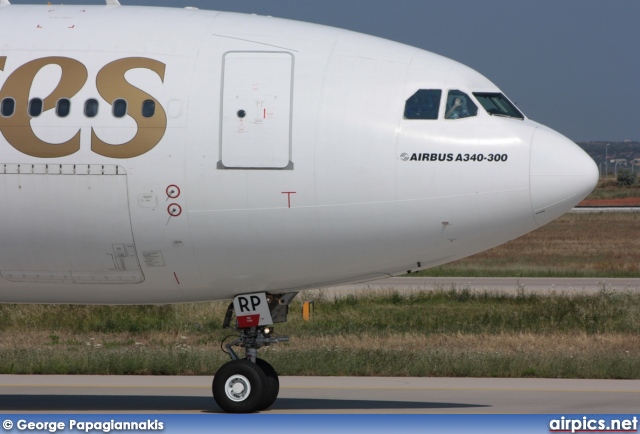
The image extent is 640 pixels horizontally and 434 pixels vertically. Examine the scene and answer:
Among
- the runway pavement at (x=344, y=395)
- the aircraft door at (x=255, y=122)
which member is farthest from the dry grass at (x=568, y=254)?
the aircraft door at (x=255, y=122)

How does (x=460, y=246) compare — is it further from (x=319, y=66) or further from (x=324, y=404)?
(x=324, y=404)

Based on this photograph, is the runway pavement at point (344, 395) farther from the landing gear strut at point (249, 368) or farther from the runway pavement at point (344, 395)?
the landing gear strut at point (249, 368)

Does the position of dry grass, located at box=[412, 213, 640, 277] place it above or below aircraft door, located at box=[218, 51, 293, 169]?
below

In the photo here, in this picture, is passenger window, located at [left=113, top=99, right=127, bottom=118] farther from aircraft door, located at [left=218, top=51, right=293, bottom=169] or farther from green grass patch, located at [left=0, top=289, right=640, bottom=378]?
green grass patch, located at [left=0, top=289, right=640, bottom=378]

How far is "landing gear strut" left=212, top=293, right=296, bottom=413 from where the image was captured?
13.4 m

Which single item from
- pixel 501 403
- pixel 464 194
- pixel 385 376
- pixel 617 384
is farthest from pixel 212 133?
pixel 617 384

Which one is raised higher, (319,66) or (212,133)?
(319,66)

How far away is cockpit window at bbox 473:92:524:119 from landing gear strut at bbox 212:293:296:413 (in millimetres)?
3474

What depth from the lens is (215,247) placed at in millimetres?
12875

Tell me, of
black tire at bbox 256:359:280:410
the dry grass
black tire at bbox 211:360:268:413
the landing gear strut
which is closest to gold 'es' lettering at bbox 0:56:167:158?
the landing gear strut

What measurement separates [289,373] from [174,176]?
6658 mm

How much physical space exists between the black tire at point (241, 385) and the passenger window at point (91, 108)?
3.35m

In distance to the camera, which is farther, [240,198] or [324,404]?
[324,404]

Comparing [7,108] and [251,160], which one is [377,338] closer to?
[251,160]
